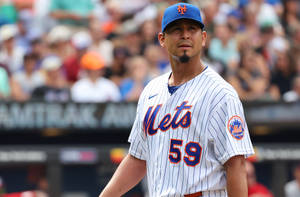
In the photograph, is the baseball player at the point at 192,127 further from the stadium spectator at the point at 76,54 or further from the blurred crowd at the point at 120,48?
the stadium spectator at the point at 76,54

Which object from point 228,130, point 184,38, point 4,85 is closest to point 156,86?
point 184,38

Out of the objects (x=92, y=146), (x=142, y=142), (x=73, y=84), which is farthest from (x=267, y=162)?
(x=142, y=142)

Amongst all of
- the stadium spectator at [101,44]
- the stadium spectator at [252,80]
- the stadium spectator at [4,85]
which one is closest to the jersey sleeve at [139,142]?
the stadium spectator at [4,85]

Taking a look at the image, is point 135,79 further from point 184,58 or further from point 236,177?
point 236,177

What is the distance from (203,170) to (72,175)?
5.05 m

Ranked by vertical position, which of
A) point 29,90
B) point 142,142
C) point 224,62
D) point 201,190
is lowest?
point 201,190

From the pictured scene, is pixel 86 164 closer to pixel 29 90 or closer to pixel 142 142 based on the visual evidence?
pixel 29 90

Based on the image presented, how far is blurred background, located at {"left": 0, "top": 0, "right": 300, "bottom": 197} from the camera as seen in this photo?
773cm

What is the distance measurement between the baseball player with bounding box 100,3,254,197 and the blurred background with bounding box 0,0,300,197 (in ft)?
13.7

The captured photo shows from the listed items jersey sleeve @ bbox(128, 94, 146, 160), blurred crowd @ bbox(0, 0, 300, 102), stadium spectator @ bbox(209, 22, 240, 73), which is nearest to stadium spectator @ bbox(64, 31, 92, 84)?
blurred crowd @ bbox(0, 0, 300, 102)

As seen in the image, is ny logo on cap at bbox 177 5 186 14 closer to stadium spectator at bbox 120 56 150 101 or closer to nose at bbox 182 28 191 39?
nose at bbox 182 28 191 39

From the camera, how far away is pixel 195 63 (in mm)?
3182

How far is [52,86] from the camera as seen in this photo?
8.34 meters

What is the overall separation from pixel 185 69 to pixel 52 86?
210 inches
